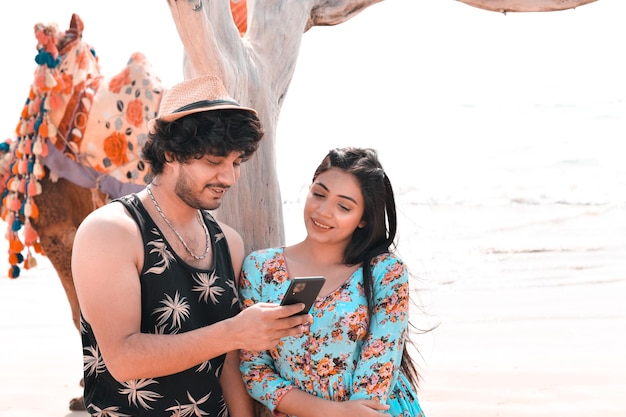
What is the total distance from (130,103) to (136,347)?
2606 millimetres

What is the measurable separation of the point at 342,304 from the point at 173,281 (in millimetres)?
566

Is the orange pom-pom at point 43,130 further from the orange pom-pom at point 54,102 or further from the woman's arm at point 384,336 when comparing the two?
the woman's arm at point 384,336

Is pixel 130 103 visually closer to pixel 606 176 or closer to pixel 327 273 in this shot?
pixel 327 273

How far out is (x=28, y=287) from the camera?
9.77 meters

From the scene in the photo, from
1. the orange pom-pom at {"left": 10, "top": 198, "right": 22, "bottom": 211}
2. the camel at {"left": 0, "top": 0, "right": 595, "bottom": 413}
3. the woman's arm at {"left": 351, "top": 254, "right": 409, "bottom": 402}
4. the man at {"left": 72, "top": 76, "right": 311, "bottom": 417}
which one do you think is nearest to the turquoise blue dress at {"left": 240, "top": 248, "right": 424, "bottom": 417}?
the woman's arm at {"left": 351, "top": 254, "right": 409, "bottom": 402}

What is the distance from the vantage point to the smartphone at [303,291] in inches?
85.1

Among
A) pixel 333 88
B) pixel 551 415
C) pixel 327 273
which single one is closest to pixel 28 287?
pixel 551 415

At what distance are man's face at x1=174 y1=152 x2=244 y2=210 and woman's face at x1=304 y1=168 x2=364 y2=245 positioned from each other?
39 cm

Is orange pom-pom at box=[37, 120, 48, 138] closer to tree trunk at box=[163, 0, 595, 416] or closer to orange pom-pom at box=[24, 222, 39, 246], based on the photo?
orange pom-pom at box=[24, 222, 39, 246]

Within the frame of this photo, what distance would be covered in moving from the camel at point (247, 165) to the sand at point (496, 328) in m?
0.66

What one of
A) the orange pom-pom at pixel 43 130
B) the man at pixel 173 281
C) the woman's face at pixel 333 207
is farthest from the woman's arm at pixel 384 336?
the orange pom-pom at pixel 43 130

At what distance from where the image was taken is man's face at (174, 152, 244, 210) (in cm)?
233

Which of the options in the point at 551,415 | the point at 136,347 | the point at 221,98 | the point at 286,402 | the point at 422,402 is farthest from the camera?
the point at 422,402

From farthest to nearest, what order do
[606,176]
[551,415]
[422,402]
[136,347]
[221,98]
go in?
1. [606,176]
2. [422,402]
3. [551,415]
4. [221,98]
5. [136,347]
